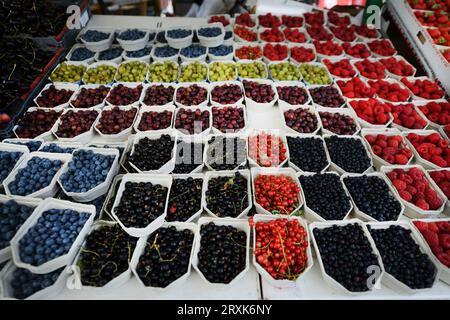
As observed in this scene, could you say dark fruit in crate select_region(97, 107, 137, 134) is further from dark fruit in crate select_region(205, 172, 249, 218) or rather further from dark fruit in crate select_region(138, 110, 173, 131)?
dark fruit in crate select_region(205, 172, 249, 218)

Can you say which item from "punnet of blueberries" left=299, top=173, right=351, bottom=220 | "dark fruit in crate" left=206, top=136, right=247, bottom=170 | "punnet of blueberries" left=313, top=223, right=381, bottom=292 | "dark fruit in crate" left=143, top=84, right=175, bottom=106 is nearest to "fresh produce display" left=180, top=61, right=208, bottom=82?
"dark fruit in crate" left=143, top=84, right=175, bottom=106

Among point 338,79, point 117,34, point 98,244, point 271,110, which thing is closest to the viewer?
point 98,244

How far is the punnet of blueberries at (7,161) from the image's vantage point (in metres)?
1.93

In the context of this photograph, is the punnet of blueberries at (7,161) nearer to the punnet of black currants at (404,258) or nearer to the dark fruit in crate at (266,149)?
the dark fruit in crate at (266,149)

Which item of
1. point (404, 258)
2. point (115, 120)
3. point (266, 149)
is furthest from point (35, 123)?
point (404, 258)

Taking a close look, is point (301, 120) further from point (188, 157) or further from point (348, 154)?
point (188, 157)

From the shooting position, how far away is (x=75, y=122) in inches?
90.9

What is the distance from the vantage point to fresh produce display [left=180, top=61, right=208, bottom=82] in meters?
2.78

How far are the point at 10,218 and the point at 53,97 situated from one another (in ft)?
4.11

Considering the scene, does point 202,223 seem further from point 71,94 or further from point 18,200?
point 71,94

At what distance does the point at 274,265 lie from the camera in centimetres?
160

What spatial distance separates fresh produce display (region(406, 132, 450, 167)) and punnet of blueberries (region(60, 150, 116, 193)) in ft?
6.90

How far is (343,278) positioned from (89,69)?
2.65 metres
